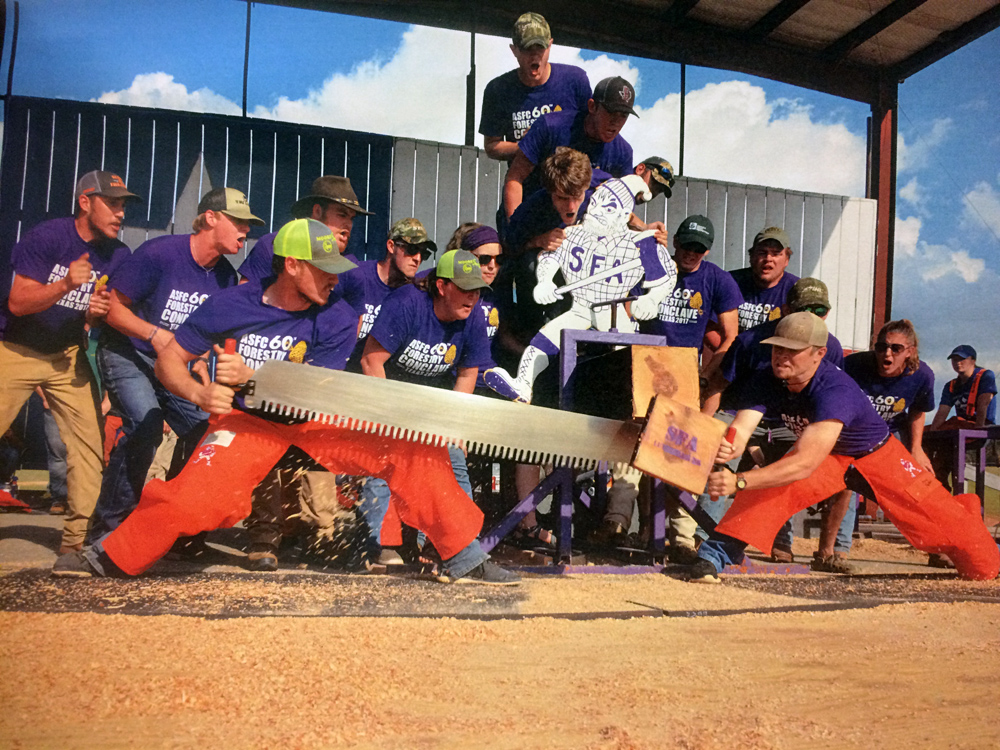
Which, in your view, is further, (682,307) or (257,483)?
(682,307)

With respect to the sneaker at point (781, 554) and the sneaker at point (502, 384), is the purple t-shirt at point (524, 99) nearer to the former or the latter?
the sneaker at point (502, 384)

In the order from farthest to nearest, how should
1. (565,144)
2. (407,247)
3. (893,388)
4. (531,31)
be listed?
(893,388)
(565,144)
(531,31)
(407,247)

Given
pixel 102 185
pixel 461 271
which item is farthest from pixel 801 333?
pixel 102 185

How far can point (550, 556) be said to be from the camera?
4.69 meters

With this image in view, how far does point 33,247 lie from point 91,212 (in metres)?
0.33

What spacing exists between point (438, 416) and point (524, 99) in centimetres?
264

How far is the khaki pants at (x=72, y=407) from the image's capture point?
13.1ft

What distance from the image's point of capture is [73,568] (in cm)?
355

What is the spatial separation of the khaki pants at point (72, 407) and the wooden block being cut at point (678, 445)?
2799 mm

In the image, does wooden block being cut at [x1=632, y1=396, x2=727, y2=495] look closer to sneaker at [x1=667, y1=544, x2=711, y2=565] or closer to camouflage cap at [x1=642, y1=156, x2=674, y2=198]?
sneaker at [x1=667, y1=544, x2=711, y2=565]

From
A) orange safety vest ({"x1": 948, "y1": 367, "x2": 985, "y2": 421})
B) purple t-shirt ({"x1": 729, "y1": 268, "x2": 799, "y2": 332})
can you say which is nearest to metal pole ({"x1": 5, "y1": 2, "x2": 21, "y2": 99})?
purple t-shirt ({"x1": 729, "y1": 268, "x2": 799, "y2": 332})

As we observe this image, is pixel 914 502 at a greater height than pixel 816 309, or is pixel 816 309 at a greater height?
pixel 816 309

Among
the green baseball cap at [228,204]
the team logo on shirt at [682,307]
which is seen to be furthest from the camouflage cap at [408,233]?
the team logo on shirt at [682,307]

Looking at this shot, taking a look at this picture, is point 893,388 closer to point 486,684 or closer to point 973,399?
point 973,399
